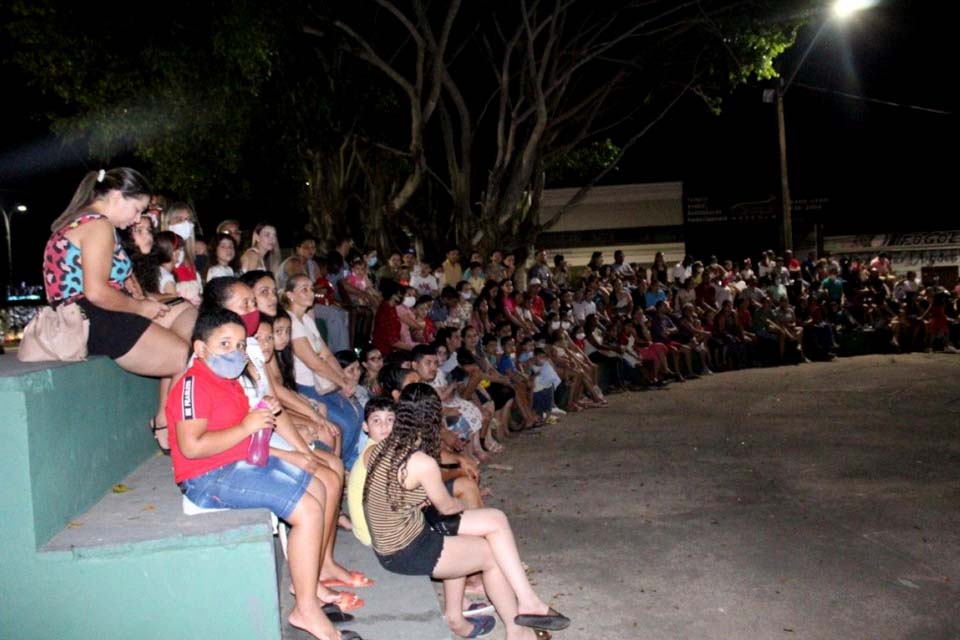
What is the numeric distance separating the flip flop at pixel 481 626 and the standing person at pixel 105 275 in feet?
7.01

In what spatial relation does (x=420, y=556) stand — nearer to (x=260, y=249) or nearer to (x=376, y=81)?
(x=260, y=249)

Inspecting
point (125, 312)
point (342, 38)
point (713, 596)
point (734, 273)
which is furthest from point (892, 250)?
point (125, 312)

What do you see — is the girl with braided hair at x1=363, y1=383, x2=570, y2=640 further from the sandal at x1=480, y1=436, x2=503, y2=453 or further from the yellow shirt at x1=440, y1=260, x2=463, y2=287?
the yellow shirt at x1=440, y1=260, x2=463, y2=287

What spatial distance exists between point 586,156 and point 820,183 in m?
12.7

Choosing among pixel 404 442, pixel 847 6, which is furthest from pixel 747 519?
pixel 847 6

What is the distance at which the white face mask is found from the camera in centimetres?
709

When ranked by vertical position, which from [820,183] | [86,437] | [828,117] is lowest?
[86,437]

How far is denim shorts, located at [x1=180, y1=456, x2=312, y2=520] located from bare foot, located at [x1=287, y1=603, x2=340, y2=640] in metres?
0.44

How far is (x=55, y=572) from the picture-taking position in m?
3.94

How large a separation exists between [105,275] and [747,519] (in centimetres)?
534

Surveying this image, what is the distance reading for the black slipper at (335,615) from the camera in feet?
15.7

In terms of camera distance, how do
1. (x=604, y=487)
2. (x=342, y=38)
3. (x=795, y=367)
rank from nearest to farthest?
(x=604, y=487), (x=342, y=38), (x=795, y=367)

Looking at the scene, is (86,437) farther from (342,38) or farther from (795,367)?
(795,367)

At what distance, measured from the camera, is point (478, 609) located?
568cm
